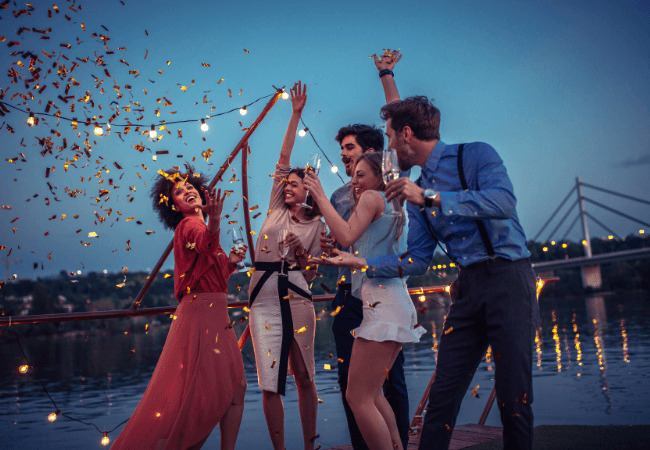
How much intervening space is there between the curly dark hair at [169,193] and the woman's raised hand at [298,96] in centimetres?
80

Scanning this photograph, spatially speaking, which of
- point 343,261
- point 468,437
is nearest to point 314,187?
point 343,261

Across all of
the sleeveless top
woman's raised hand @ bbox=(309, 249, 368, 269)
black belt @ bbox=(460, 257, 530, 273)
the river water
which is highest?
the sleeveless top

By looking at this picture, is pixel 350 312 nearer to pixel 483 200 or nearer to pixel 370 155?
pixel 370 155

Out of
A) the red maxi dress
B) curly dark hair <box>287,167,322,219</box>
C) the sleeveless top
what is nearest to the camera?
the sleeveless top

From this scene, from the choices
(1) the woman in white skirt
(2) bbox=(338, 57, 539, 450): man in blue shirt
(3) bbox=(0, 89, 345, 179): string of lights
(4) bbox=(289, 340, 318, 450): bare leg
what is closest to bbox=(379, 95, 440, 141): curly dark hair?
(2) bbox=(338, 57, 539, 450): man in blue shirt

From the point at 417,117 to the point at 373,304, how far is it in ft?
2.65

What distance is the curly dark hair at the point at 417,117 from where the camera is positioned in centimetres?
202

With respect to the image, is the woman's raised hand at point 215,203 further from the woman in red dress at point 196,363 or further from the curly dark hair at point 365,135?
the curly dark hair at point 365,135

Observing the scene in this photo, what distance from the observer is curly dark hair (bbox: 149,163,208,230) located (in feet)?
10.9

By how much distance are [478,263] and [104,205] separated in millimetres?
2356

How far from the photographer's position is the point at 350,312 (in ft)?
8.50

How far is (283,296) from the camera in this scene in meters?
2.89

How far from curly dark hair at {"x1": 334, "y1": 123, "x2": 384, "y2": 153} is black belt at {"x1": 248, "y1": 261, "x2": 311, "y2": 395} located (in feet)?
2.71

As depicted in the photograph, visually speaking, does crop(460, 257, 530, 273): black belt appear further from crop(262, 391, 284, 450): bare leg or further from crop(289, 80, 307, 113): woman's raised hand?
crop(289, 80, 307, 113): woman's raised hand
